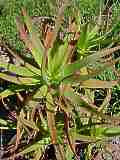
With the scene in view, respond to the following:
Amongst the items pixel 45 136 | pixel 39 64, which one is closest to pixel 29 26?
pixel 39 64

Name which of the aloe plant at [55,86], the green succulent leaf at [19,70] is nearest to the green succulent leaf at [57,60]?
the aloe plant at [55,86]

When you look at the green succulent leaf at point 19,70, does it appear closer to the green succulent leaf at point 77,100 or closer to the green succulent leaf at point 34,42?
the green succulent leaf at point 34,42

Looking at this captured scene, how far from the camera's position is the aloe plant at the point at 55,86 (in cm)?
213

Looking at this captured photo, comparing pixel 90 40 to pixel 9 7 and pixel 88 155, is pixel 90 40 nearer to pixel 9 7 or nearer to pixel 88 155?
pixel 88 155

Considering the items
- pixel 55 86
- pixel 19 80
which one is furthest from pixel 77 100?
pixel 19 80

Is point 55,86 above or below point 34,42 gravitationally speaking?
below

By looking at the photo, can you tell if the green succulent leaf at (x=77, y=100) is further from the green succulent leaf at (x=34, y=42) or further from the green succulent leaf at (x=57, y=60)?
the green succulent leaf at (x=34, y=42)

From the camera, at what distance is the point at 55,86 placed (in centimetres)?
219

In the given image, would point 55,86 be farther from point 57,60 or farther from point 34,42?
point 34,42

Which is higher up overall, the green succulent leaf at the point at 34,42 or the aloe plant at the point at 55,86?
the green succulent leaf at the point at 34,42

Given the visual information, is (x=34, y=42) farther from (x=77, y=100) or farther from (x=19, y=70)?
(x=77, y=100)

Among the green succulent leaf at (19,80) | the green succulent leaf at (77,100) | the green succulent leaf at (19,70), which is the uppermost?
the green succulent leaf at (19,70)

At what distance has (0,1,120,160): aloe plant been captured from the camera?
213 cm

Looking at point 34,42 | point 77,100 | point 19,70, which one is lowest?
point 77,100
